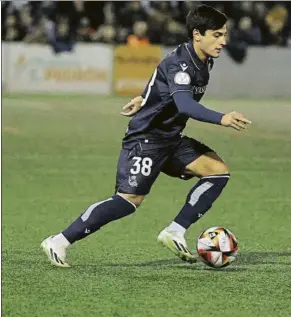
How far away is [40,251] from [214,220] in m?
2.67

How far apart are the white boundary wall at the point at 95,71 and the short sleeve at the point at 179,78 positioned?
2135 centimetres

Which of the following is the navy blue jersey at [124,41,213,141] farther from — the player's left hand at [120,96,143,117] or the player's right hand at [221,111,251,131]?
the player's right hand at [221,111,251,131]

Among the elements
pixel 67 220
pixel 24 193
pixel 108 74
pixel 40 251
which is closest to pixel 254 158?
pixel 24 193

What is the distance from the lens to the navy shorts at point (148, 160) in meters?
8.87

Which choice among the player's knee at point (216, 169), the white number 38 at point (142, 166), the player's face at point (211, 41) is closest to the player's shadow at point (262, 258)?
the player's knee at point (216, 169)

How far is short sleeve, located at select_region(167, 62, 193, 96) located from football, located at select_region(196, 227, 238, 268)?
3.91 feet

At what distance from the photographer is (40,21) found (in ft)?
103

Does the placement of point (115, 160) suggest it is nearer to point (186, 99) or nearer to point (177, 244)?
point (177, 244)

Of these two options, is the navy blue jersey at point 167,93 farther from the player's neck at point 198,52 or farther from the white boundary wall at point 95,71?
the white boundary wall at point 95,71

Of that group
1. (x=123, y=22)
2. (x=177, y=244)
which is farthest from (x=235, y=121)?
(x=123, y=22)

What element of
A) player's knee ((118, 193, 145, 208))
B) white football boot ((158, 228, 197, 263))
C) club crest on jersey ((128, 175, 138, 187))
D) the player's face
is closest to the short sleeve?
the player's face

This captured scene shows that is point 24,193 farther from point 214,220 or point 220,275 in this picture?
point 220,275

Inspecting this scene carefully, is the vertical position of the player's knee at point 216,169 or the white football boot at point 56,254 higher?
the player's knee at point 216,169

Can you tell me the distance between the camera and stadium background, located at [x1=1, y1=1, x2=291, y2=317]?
7.73m
